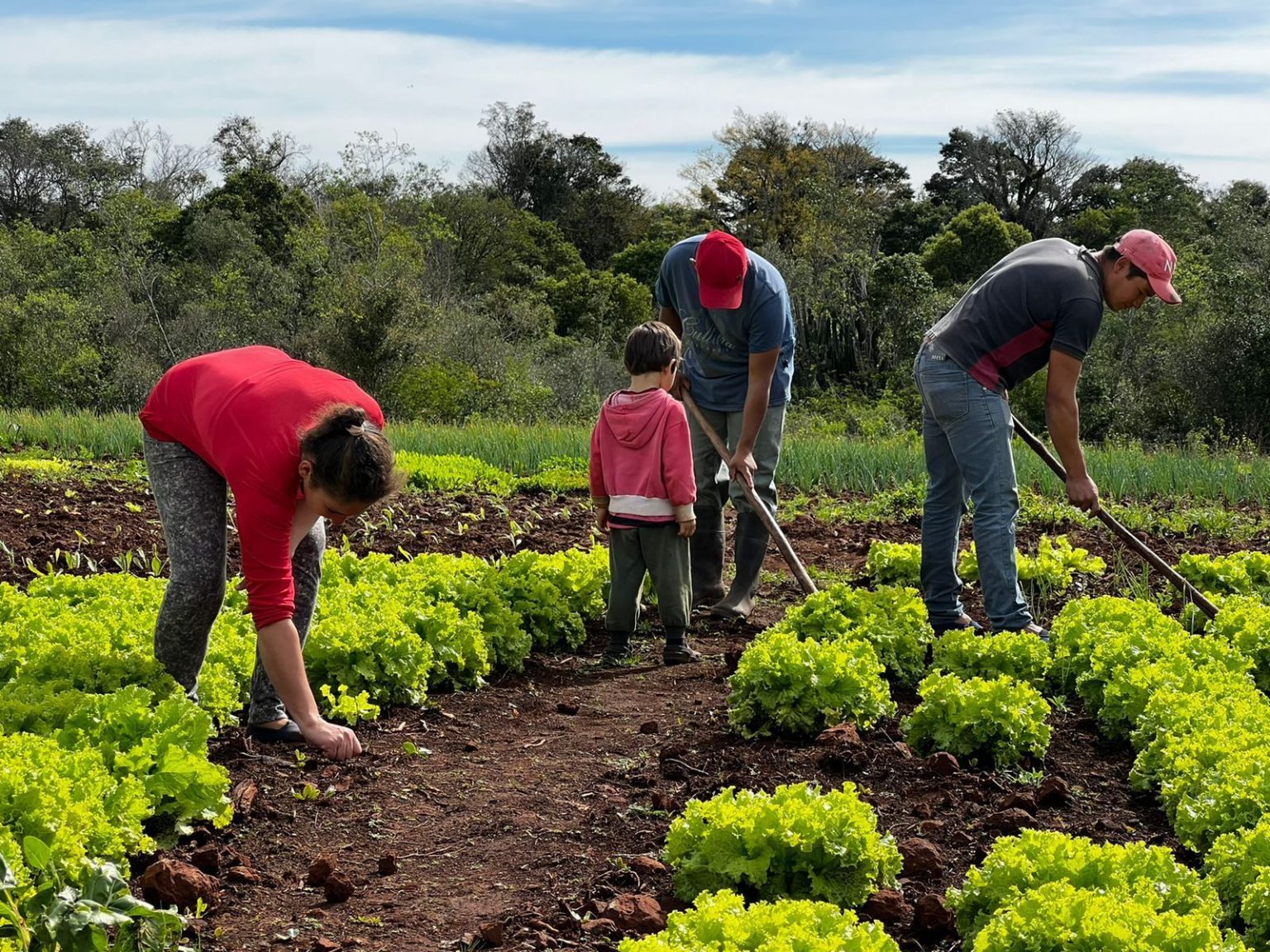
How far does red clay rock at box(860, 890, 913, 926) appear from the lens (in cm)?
332

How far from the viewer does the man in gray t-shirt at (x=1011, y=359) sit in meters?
5.42

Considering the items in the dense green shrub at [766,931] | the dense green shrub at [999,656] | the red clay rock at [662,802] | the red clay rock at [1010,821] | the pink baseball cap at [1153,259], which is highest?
the pink baseball cap at [1153,259]

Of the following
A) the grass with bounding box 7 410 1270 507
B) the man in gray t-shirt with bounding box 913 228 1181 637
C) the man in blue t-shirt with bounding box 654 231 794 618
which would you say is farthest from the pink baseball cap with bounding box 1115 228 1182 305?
the grass with bounding box 7 410 1270 507

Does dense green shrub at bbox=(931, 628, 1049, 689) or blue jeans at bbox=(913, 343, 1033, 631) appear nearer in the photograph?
dense green shrub at bbox=(931, 628, 1049, 689)

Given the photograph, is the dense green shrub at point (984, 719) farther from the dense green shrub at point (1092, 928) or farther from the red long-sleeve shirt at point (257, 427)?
the red long-sleeve shirt at point (257, 427)

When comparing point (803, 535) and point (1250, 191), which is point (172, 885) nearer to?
point (803, 535)

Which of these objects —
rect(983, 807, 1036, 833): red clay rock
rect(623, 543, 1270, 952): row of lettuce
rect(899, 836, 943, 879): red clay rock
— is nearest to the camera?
rect(623, 543, 1270, 952): row of lettuce

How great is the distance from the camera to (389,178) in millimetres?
36375

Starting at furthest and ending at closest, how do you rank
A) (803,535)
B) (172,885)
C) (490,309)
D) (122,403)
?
(490,309) < (122,403) < (803,535) < (172,885)

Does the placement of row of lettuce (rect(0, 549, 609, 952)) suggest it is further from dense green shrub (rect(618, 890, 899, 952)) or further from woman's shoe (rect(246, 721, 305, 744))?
dense green shrub (rect(618, 890, 899, 952))

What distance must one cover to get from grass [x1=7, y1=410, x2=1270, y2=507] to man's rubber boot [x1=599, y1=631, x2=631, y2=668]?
5.38 m

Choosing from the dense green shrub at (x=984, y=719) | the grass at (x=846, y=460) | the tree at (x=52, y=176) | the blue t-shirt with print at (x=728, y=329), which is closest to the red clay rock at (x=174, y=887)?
the dense green shrub at (x=984, y=719)

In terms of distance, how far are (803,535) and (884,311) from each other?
23142mm

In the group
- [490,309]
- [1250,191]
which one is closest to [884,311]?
[490,309]
